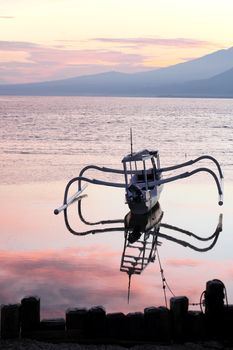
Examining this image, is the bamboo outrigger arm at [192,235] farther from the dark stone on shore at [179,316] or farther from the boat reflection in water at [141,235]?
the dark stone on shore at [179,316]

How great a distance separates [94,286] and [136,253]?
3.03 meters

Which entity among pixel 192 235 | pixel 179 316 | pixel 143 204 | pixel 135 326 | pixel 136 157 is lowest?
pixel 135 326

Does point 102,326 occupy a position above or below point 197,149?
below

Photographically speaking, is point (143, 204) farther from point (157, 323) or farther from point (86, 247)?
point (157, 323)

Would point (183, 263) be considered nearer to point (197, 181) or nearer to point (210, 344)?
point (210, 344)

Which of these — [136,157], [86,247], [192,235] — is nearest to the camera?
[86,247]

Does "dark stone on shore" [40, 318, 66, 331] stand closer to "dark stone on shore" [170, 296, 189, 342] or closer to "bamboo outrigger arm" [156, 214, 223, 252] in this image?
"dark stone on shore" [170, 296, 189, 342]

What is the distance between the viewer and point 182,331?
8695 millimetres

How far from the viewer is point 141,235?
17.7m

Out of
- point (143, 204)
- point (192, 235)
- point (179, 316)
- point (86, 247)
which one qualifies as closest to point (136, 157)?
point (143, 204)

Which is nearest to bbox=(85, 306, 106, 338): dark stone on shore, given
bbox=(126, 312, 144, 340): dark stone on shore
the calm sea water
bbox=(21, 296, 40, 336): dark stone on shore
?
bbox=(126, 312, 144, 340): dark stone on shore

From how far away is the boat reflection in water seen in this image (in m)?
14.5

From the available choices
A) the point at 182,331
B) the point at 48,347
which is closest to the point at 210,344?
the point at 182,331

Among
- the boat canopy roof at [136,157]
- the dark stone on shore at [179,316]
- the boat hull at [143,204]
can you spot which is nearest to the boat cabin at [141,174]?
the boat canopy roof at [136,157]
